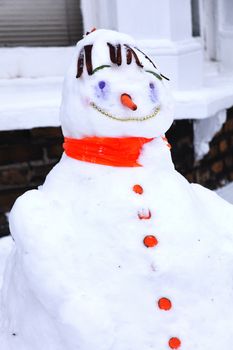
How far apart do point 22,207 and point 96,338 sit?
1.54ft

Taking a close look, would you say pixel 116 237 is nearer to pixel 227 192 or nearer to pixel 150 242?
pixel 150 242

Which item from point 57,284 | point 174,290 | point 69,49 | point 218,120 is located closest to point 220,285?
point 174,290

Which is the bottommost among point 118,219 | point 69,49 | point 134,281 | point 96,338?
point 96,338

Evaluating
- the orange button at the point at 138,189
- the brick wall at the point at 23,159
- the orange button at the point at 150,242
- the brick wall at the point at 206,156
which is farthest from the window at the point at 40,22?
the orange button at the point at 150,242

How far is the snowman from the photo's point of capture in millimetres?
1553

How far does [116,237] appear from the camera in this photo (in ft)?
5.21

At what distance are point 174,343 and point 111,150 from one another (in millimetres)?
646

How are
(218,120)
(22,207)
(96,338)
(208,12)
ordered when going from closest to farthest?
(96,338), (22,207), (218,120), (208,12)

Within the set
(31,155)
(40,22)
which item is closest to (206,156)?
(31,155)

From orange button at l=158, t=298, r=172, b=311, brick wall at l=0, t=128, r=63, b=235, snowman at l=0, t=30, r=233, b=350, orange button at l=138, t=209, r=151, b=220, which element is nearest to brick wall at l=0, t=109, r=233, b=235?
brick wall at l=0, t=128, r=63, b=235

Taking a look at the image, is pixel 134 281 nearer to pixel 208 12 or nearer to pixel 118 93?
pixel 118 93

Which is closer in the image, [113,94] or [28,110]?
[113,94]

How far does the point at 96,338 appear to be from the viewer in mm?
1513

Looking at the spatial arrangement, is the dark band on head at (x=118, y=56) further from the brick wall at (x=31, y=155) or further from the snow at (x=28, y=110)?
the brick wall at (x=31, y=155)
